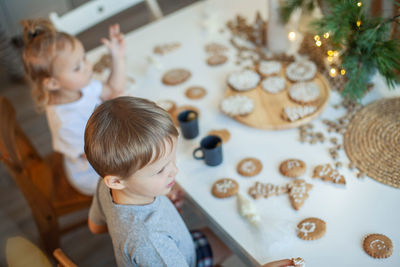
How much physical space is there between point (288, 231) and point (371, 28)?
0.60m

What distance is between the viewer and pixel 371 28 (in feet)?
3.20

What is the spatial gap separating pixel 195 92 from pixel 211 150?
1.27 ft

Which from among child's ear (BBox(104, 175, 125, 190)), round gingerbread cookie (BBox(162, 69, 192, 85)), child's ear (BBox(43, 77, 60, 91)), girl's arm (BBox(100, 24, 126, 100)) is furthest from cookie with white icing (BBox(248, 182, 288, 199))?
child's ear (BBox(43, 77, 60, 91))

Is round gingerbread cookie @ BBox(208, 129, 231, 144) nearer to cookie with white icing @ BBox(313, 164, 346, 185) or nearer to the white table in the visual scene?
the white table

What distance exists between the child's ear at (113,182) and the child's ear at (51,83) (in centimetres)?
67

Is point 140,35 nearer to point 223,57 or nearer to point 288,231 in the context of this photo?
point 223,57

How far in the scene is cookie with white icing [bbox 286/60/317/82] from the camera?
122 centimetres

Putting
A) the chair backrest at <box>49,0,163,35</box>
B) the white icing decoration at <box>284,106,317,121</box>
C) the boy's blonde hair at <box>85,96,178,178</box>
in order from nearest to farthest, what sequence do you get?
the boy's blonde hair at <box>85,96,178,178</box> → the white icing decoration at <box>284,106,317,121</box> → the chair backrest at <box>49,0,163,35</box>

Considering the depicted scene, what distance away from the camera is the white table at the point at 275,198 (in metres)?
0.81

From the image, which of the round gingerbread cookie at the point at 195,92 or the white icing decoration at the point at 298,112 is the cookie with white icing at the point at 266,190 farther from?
the round gingerbread cookie at the point at 195,92

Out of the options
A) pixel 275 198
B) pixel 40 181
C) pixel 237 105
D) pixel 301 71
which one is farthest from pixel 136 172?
pixel 40 181

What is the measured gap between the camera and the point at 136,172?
0.78 meters

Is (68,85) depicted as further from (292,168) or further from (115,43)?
(292,168)

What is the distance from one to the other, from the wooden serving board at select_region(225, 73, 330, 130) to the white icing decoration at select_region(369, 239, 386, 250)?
420mm
